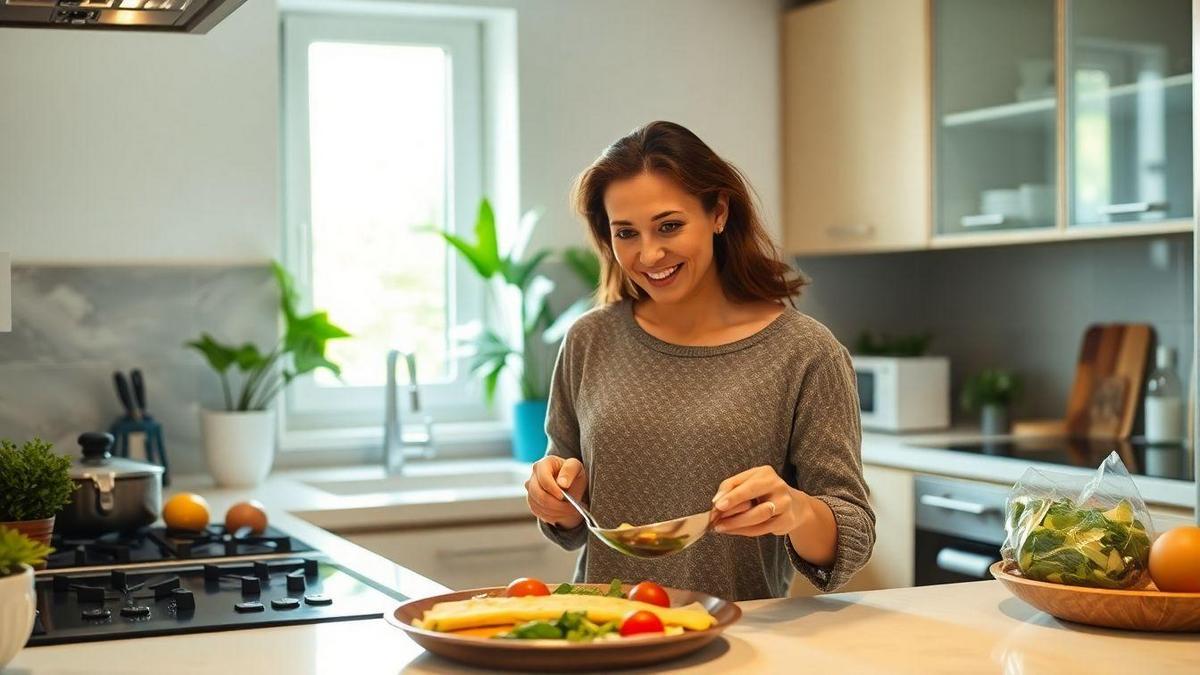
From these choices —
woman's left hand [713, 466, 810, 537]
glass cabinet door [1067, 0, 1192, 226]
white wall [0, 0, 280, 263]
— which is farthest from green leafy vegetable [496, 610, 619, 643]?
white wall [0, 0, 280, 263]

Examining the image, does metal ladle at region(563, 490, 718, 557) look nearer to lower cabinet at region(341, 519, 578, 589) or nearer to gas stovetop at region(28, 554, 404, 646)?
gas stovetop at region(28, 554, 404, 646)

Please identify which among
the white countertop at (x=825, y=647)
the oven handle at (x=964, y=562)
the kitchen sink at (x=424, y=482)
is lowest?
the oven handle at (x=964, y=562)

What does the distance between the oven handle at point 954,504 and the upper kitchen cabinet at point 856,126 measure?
0.75 m

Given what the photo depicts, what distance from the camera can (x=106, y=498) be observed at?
247 centimetres

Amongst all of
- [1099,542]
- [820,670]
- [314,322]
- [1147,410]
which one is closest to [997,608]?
[1099,542]

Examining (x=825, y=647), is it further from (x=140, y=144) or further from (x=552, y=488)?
(x=140, y=144)

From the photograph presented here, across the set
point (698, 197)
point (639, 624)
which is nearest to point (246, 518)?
point (698, 197)

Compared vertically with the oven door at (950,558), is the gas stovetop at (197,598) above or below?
above

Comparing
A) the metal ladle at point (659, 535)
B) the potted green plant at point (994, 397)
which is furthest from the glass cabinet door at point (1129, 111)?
the metal ladle at point (659, 535)

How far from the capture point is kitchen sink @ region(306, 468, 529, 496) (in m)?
3.52

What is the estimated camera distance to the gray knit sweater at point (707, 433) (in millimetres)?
1937

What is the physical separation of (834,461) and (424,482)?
1.88 meters

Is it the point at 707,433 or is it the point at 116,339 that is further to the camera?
the point at 116,339

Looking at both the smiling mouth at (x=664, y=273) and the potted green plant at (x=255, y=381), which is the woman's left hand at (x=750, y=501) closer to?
the smiling mouth at (x=664, y=273)
